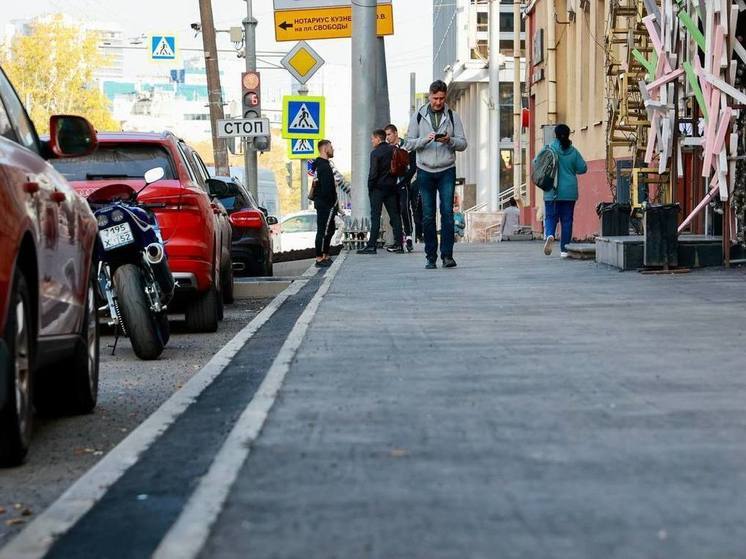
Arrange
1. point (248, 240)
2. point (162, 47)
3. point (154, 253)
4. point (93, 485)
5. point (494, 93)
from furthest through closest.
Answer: point (162, 47)
point (494, 93)
point (248, 240)
point (154, 253)
point (93, 485)

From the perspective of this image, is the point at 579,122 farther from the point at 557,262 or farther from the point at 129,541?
the point at 129,541

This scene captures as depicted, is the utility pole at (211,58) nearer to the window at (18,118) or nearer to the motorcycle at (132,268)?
the motorcycle at (132,268)

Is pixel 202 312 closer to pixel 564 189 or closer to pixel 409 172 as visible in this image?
pixel 564 189

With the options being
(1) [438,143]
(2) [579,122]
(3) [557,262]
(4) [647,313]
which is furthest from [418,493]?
(2) [579,122]

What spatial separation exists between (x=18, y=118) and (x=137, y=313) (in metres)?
3.08

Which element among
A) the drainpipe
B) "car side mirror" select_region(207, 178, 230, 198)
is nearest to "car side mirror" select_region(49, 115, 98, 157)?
"car side mirror" select_region(207, 178, 230, 198)

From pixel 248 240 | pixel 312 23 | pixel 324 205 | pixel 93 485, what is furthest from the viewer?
pixel 312 23

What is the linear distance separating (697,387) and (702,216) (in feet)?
44.1

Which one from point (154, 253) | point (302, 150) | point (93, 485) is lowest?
point (93, 485)

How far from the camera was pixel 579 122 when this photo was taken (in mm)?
34094

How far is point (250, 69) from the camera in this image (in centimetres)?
3462

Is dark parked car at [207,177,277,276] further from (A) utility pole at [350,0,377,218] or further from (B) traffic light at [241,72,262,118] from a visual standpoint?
(B) traffic light at [241,72,262,118]

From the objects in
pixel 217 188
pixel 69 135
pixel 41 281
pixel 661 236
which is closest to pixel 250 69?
pixel 661 236

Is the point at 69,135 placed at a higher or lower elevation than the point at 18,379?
higher
